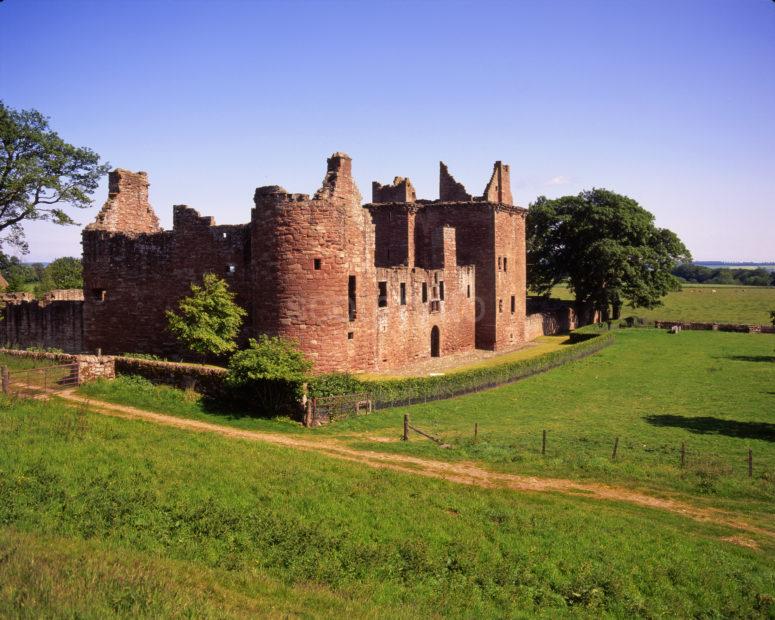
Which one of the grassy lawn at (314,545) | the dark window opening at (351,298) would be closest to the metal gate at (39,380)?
the grassy lawn at (314,545)

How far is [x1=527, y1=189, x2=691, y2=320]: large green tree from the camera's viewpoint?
58.2m

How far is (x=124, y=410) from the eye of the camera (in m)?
21.4

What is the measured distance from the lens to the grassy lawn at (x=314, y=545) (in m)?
9.30

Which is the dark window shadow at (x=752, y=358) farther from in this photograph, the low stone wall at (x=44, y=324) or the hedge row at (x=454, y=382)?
the low stone wall at (x=44, y=324)

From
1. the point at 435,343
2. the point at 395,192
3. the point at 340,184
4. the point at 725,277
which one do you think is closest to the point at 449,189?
the point at 395,192

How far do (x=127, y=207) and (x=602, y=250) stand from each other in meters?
40.2

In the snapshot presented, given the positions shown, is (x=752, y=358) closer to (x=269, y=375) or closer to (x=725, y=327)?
(x=725, y=327)

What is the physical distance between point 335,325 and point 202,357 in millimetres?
6625

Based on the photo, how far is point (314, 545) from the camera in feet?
39.3

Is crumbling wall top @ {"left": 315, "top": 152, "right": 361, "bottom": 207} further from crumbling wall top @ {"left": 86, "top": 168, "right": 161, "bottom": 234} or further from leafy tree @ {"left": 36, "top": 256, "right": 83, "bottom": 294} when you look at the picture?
leafy tree @ {"left": 36, "top": 256, "right": 83, "bottom": 294}

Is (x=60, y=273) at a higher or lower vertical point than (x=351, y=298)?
higher

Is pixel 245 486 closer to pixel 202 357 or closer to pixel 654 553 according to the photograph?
pixel 654 553

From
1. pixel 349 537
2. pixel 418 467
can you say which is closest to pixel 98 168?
pixel 418 467

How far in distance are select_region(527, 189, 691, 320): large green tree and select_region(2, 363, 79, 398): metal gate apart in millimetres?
45893
